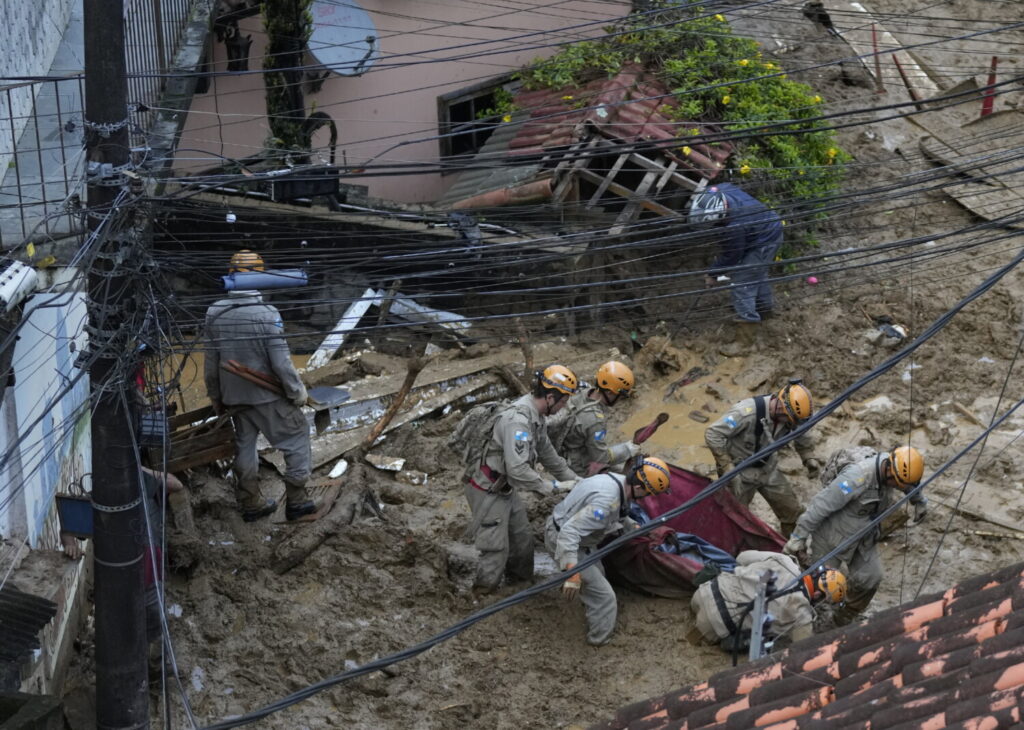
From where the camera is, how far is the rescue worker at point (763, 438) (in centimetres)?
994

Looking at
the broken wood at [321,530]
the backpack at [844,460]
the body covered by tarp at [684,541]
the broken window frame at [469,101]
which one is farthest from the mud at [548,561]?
the broken window frame at [469,101]

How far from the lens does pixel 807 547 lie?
9578 mm

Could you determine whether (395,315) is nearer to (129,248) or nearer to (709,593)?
(709,593)

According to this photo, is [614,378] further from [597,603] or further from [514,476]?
[597,603]

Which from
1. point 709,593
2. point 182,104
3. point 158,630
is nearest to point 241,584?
point 158,630

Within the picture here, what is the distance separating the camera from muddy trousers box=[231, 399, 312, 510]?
9883 mm

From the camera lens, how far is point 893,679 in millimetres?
4922

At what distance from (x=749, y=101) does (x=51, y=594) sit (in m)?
10.1

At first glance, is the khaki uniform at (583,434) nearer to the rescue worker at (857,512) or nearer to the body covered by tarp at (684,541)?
the body covered by tarp at (684,541)

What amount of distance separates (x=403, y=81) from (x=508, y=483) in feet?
29.1

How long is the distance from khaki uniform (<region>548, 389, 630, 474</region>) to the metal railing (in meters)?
3.86

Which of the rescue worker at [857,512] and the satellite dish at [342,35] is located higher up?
the satellite dish at [342,35]

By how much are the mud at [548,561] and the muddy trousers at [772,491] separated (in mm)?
725

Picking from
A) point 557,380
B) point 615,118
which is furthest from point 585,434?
point 615,118
